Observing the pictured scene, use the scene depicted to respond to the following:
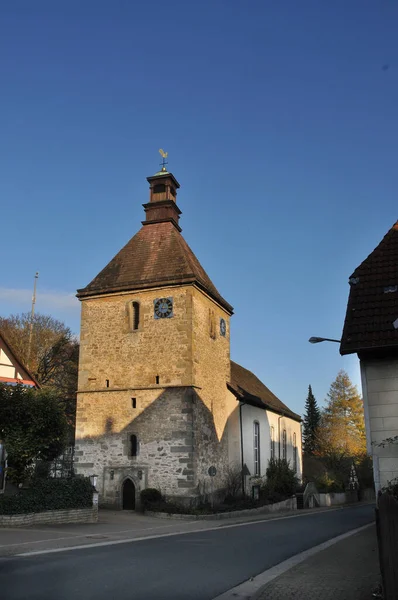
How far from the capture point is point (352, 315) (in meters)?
12.0

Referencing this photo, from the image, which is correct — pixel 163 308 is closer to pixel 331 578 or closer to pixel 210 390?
pixel 210 390

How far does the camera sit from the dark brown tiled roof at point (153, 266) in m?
27.2

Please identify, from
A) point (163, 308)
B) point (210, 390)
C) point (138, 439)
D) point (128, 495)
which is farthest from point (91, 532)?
point (163, 308)

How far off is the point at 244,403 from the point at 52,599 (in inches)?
1004

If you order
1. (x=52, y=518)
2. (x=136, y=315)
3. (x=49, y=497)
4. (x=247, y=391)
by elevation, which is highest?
(x=136, y=315)

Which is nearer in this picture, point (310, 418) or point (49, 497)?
point (49, 497)

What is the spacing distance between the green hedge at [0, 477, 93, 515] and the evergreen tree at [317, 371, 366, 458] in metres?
39.2

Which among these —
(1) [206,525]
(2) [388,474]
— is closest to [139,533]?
(1) [206,525]

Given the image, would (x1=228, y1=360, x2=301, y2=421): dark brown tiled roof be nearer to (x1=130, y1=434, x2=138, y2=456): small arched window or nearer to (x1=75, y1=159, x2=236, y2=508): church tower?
(x1=75, y1=159, x2=236, y2=508): church tower

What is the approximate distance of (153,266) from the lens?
1114 inches

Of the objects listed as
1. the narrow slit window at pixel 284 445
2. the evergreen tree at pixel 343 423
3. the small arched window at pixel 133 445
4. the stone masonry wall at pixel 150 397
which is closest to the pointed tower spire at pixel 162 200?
the stone masonry wall at pixel 150 397

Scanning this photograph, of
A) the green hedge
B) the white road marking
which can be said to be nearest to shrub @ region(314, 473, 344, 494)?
the green hedge

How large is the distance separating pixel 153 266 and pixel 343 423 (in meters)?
36.2

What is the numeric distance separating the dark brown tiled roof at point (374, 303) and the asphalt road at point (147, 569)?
182 inches
